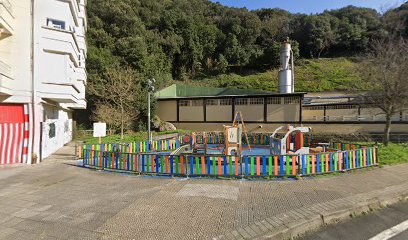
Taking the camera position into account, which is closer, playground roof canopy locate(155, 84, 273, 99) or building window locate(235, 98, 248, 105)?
building window locate(235, 98, 248, 105)

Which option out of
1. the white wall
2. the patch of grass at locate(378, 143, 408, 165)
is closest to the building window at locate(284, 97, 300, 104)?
the patch of grass at locate(378, 143, 408, 165)

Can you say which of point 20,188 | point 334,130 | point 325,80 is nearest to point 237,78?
point 325,80

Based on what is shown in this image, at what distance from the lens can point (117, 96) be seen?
1017 inches

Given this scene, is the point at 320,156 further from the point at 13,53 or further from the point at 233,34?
the point at 233,34

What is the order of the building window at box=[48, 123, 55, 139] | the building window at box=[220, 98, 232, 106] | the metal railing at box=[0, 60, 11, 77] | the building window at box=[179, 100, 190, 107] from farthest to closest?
1. the building window at box=[179, 100, 190, 107]
2. the building window at box=[220, 98, 232, 106]
3. the building window at box=[48, 123, 55, 139]
4. the metal railing at box=[0, 60, 11, 77]

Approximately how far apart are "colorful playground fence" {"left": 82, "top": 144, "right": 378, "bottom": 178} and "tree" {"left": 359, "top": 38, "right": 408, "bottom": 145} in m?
6.62

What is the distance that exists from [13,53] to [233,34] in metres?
53.6

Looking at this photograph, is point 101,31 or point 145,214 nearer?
point 145,214

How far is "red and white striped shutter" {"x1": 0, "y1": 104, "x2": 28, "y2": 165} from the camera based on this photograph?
11609 mm

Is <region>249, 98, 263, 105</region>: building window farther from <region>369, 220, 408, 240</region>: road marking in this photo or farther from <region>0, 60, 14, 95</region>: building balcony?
<region>369, 220, 408, 240</region>: road marking

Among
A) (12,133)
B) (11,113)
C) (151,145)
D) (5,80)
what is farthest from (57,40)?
(151,145)

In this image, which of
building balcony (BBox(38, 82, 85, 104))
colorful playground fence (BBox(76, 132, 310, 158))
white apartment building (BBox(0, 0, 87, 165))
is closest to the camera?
white apartment building (BBox(0, 0, 87, 165))

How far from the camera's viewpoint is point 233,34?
195 ft

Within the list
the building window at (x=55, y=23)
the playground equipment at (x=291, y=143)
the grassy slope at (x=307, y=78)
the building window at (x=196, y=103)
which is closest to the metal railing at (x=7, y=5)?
the building window at (x=55, y=23)
